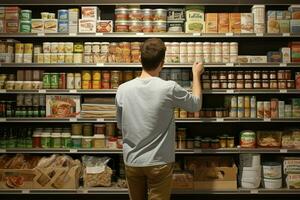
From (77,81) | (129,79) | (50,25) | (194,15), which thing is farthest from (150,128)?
(50,25)

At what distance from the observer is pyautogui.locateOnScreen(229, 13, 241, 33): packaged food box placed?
4691 millimetres

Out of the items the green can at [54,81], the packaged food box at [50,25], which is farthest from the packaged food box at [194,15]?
the green can at [54,81]

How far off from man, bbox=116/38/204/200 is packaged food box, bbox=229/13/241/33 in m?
1.93

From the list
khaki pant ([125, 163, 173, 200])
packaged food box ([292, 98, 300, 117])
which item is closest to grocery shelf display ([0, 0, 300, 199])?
packaged food box ([292, 98, 300, 117])

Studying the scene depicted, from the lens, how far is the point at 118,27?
185 inches

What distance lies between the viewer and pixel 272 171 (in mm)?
4629

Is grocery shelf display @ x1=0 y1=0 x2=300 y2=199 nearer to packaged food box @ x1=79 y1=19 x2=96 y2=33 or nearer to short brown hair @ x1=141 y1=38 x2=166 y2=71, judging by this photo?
packaged food box @ x1=79 y1=19 x2=96 y2=33

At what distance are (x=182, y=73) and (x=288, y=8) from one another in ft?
5.25

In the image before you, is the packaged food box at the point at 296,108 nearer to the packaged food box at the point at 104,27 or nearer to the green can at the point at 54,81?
the packaged food box at the point at 104,27

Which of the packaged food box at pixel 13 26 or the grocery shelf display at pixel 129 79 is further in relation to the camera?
the packaged food box at pixel 13 26

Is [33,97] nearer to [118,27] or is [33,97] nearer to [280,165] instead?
[118,27]

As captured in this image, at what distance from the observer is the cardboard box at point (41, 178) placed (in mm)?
4555

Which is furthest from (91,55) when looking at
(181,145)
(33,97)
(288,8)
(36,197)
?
(288,8)

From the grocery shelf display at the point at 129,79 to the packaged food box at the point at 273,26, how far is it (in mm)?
12
